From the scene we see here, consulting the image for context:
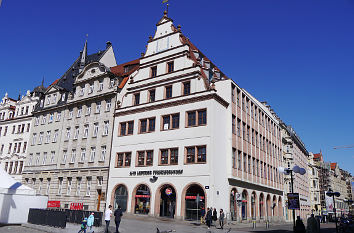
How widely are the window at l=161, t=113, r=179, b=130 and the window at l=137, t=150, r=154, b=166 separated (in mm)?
3216

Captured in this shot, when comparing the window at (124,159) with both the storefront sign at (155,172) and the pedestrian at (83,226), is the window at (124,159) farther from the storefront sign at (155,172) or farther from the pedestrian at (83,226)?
the pedestrian at (83,226)

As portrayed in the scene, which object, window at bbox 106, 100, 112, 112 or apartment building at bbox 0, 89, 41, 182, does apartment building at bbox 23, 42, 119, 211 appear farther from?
apartment building at bbox 0, 89, 41, 182

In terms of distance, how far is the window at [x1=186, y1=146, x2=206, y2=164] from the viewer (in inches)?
1205

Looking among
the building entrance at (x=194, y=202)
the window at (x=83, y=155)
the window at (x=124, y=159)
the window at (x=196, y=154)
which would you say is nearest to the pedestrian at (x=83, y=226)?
the building entrance at (x=194, y=202)

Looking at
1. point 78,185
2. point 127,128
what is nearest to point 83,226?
point 127,128

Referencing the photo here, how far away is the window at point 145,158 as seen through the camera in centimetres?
3442

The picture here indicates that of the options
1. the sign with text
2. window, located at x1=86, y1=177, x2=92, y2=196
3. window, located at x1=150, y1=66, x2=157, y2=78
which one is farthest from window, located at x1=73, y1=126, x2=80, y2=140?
the sign with text

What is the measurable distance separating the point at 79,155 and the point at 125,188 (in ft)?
33.0

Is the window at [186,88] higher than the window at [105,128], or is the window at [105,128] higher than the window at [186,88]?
the window at [186,88]

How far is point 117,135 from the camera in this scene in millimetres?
38531

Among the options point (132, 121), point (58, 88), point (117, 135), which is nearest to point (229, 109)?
point (132, 121)

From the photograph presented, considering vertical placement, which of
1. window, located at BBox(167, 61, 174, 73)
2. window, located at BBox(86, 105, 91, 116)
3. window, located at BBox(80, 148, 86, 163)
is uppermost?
window, located at BBox(167, 61, 174, 73)

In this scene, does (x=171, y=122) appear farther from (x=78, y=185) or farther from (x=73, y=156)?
(x=73, y=156)

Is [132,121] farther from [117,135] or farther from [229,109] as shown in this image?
[229,109]
